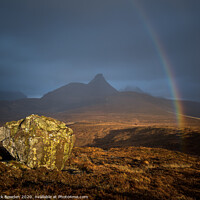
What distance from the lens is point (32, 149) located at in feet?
24.3

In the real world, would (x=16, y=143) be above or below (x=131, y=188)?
above

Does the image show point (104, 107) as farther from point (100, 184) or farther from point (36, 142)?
point (100, 184)

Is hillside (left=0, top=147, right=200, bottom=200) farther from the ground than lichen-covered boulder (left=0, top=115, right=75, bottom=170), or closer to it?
closer to it

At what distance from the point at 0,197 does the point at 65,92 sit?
634ft

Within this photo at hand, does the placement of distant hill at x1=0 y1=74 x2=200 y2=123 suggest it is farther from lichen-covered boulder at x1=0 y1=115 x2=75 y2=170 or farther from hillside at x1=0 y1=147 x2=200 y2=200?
hillside at x1=0 y1=147 x2=200 y2=200

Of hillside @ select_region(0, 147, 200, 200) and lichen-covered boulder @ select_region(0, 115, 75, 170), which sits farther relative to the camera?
lichen-covered boulder @ select_region(0, 115, 75, 170)

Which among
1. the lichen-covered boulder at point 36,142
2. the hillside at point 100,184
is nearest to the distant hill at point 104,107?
the lichen-covered boulder at point 36,142

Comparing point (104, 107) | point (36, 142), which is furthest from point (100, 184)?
point (104, 107)

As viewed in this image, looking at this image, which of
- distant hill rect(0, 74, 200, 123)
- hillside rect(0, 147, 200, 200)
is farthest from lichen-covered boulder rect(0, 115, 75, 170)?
distant hill rect(0, 74, 200, 123)

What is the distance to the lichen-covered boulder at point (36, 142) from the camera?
7.43 meters

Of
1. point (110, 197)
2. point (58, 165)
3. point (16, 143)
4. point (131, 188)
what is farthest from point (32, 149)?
point (131, 188)

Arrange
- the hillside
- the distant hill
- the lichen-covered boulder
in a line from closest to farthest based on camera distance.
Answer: the hillside, the lichen-covered boulder, the distant hill

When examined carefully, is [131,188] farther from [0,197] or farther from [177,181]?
[0,197]

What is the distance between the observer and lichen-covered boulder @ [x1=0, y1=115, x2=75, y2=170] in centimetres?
743
